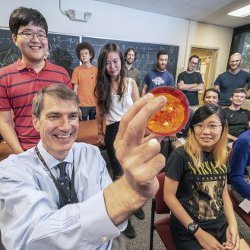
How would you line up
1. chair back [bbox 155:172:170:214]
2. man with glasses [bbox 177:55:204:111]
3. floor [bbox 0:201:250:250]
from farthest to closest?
man with glasses [bbox 177:55:204:111] → floor [bbox 0:201:250:250] → chair back [bbox 155:172:170:214]

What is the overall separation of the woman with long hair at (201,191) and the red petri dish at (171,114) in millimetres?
692

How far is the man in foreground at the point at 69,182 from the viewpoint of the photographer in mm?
398

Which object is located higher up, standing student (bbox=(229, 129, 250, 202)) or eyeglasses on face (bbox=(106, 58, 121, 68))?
eyeglasses on face (bbox=(106, 58, 121, 68))

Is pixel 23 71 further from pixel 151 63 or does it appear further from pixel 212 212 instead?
pixel 151 63

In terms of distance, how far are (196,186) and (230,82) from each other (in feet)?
9.17

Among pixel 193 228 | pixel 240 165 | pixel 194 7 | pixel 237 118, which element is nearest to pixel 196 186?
pixel 193 228

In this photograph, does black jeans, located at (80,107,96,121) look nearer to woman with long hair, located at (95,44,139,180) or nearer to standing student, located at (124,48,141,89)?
standing student, located at (124,48,141,89)

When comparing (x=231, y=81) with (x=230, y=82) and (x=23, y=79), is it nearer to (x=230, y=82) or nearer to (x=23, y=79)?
(x=230, y=82)

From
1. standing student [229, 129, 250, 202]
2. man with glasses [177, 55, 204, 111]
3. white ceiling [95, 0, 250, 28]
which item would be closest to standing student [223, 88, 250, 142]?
man with glasses [177, 55, 204, 111]

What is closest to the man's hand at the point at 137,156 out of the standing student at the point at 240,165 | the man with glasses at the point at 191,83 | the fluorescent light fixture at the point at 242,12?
the standing student at the point at 240,165

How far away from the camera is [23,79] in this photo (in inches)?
47.9

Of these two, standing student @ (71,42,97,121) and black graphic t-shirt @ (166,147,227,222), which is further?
standing student @ (71,42,97,121)

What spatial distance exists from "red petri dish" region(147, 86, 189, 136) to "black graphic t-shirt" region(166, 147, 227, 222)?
692mm

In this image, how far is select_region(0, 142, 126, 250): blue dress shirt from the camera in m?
0.47
